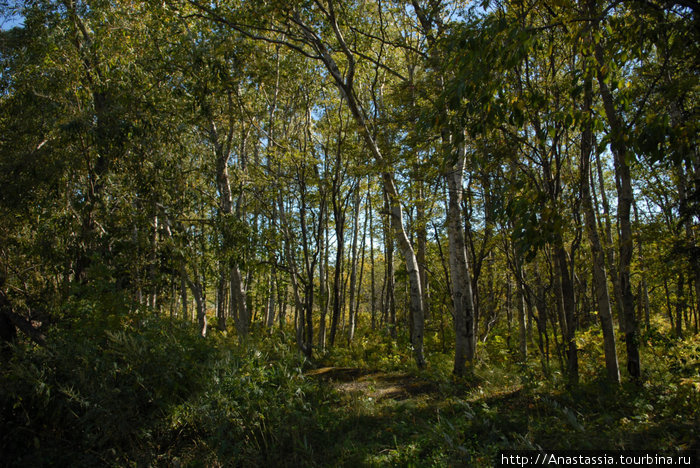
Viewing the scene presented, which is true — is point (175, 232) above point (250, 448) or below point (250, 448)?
above

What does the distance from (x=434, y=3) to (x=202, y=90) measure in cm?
491

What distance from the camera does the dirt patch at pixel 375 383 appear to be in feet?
20.4

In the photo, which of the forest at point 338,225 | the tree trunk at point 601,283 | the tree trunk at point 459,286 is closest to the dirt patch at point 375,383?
the forest at point 338,225

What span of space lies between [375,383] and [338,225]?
13.1ft

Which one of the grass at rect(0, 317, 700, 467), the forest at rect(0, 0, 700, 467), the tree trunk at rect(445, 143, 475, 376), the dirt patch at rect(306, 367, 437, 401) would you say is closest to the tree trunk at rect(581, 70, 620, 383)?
the forest at rect(0, 0, 700, 467)

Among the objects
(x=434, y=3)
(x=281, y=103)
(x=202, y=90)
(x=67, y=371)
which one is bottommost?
(x=67, y=371)

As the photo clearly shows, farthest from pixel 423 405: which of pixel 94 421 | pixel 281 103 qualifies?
pixel 281 103

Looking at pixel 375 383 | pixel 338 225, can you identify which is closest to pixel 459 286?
pixel 375 383

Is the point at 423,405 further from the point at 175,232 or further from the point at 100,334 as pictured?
the point at 175,232

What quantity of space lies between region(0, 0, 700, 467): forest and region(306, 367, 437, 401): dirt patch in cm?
9

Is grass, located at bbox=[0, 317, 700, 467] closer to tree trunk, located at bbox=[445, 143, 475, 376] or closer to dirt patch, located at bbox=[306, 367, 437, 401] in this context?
dirt patch, located at bbox=[306, 367, 437, 401]

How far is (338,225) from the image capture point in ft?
31.0

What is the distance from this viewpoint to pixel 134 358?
13.2 feet

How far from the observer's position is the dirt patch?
6207 millimetres
